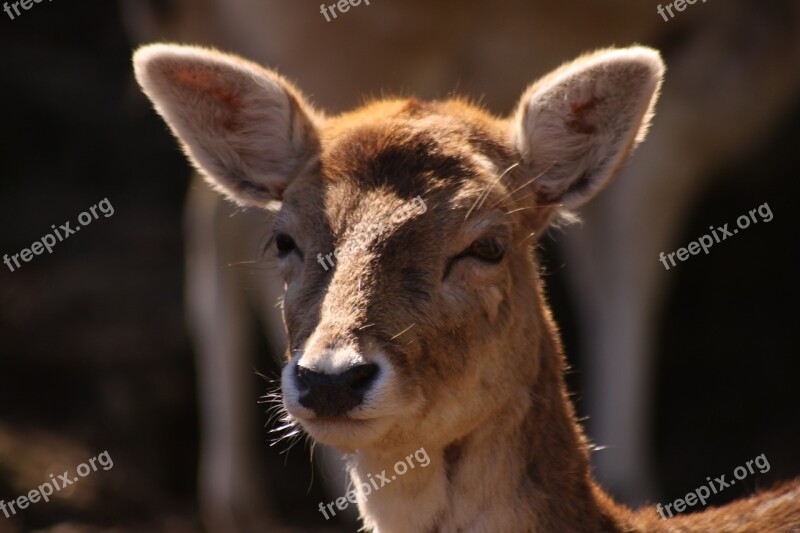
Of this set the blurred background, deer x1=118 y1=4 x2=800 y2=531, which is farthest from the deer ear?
deer x1=118 y1=4 x2=800 y2=531

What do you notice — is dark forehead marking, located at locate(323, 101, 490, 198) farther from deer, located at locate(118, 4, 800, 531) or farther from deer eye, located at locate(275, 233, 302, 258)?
deer, located at locate(118, 4, 800, 531)

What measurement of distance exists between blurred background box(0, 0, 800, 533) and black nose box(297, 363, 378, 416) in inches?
131

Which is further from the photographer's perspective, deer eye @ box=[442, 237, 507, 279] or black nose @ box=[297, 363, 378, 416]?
deer eye @ box=[442, 237, 507, 279]

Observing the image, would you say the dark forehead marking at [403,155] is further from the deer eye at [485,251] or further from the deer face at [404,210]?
the deer eye at [485,251]

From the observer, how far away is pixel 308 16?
880 centimetres

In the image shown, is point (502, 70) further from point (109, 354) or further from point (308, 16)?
point (109, 354)

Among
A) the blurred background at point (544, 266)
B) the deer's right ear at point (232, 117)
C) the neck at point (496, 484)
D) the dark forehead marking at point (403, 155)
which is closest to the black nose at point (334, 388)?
the neck at point (496, 484)

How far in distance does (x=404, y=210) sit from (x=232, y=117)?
42.2 inches

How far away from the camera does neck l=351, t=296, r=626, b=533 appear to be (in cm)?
453

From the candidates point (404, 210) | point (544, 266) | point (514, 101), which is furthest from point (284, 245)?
point (514, 101)

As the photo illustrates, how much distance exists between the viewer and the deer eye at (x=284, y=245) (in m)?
4.83

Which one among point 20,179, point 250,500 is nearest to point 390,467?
point 250,500

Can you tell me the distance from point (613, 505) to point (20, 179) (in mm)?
9733

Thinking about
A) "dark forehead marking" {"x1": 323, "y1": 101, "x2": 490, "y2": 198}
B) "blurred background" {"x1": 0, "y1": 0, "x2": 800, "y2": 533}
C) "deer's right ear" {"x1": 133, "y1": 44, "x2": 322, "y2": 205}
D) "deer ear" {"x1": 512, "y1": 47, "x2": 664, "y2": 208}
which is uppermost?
"deer's right ear" {"x1": 133, "y1": 44, "x2": 322, "y2": 205}
